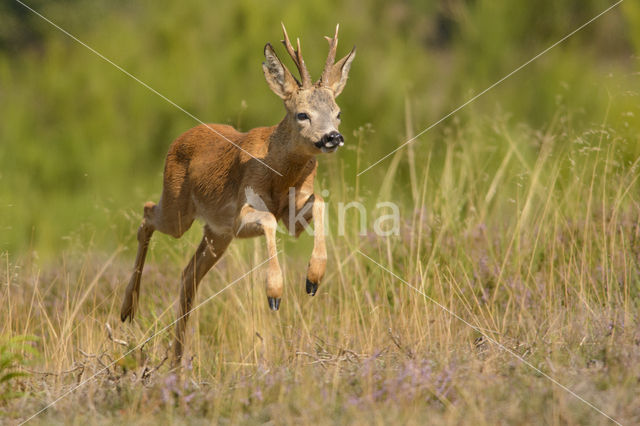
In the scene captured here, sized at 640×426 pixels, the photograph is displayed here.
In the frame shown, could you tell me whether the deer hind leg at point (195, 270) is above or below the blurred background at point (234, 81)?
below

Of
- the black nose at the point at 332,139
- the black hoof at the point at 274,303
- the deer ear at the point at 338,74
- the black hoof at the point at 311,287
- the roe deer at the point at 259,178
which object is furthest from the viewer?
the deer ear at the point at 338,74

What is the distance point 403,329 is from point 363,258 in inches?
69.9

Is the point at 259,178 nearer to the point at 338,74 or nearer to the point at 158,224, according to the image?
the point at 338,74

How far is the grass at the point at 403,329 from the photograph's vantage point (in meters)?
4.53

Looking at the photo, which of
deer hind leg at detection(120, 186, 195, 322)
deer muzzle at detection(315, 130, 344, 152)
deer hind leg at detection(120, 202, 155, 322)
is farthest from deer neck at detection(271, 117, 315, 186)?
deer hind leg at detection(120, 202, 155, 322)

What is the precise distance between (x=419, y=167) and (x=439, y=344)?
5.65 metres

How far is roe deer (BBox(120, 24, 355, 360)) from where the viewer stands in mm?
5824

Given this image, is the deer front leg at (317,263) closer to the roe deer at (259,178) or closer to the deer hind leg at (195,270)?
the roe deer at (259,178)

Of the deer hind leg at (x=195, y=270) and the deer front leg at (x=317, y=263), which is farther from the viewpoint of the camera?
the deer hind leg at (x=195, y=270)

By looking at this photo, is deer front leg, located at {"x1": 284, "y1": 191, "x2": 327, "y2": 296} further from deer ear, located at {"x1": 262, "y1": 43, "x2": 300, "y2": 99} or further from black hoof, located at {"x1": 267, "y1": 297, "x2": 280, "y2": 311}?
deer ear, located at {"x1": 262, "y1": 43, "x2": 300, "y2": 99}

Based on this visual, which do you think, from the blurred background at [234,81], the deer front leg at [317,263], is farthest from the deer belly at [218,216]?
the blurred background at [234,81]

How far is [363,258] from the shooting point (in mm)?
7949

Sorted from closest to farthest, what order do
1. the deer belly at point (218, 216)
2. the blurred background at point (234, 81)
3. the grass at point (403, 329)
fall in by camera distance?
1. the grass at point (403, 329)
2. the deer belly at point (218, 216)
3. the blurred background at point (234, 81)

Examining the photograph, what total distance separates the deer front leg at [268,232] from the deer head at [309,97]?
515 millimetres
